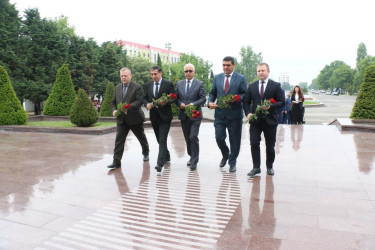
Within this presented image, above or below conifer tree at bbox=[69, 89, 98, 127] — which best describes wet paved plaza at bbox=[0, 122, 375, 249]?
below

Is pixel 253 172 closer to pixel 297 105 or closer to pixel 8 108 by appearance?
pixel 297 105

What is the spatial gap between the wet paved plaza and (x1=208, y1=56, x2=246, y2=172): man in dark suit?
577 millimetres

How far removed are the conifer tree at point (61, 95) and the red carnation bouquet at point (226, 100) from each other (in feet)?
42.4

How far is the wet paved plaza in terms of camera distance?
10.7ft

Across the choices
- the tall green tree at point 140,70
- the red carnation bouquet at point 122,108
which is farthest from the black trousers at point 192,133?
the tall green tree at point 140,70

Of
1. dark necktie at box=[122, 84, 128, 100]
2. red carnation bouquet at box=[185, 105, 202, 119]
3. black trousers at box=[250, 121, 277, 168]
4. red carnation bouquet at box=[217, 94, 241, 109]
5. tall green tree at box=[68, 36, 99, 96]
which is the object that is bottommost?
black trousers at box=[250, 121, 277, 168]

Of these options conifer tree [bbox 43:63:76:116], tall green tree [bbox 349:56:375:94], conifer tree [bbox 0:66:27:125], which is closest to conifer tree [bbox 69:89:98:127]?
conifer tree [bbox 0:66:27:125]

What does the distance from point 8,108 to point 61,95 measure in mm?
3821

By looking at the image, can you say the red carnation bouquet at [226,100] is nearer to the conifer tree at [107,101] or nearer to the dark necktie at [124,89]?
the dark necktie at [124,89]

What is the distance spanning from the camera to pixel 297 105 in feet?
45.4

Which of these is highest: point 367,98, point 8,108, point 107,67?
point 107,67

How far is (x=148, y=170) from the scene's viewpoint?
6.10 m

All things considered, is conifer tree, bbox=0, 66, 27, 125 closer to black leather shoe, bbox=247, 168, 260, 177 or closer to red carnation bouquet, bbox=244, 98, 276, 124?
black leather shoe, bbox=247, 168, 260, 177

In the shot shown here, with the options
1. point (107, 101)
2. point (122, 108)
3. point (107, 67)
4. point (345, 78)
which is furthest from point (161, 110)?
point (345, 78)
